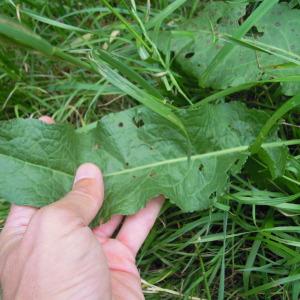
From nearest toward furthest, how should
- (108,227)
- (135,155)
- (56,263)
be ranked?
(56,263) < (135,155) < (108,227)

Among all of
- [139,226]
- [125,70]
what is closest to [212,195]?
[139,226]

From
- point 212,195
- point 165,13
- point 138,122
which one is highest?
point 165,13

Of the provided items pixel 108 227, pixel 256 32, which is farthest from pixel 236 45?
pixel 108 227

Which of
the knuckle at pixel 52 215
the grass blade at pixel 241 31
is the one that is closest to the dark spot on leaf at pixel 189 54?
the grass blade at pixel 241 31

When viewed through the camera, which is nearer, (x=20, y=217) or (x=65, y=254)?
(x=65, y=254)

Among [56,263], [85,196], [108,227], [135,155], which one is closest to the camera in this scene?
[56,263]

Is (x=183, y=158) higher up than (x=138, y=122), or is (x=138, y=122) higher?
(x=138, y=122)

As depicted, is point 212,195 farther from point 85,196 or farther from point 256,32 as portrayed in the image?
point 256,32

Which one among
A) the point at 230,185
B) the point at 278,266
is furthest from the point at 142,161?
the point at 278,266

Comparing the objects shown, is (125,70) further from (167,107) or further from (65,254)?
(65,254)
